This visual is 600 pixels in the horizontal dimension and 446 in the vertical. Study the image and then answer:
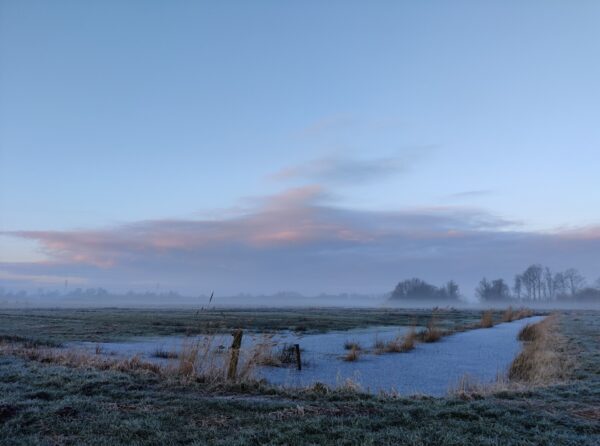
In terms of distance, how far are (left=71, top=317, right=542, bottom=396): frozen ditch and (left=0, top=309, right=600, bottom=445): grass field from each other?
2.21 m

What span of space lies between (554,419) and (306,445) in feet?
14.3

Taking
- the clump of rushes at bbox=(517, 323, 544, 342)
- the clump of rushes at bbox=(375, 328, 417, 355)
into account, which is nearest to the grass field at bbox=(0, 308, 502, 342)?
the clump of rushes at bbox=(517, 323, 544, 342)

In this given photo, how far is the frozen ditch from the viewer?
41.0 ft

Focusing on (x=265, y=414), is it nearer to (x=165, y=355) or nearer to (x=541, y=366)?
(x=541, y=366)

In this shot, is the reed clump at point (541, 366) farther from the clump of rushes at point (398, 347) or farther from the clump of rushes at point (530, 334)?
the clump of rushes at point (530, 334)

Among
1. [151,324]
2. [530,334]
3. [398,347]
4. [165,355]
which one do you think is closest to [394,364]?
[398,347]

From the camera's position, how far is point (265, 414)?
7.43m

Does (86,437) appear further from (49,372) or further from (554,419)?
(554,419)

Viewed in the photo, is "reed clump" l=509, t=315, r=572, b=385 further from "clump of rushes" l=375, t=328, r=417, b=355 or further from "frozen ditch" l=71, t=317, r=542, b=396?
"clump of rushes" l=375, t=328, r=417, b=355

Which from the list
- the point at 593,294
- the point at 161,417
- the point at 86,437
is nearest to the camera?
the point at 86,437

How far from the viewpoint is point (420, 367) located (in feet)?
51.4

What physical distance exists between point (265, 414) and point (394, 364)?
10.2 meters

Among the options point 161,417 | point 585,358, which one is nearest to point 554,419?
point 161,417

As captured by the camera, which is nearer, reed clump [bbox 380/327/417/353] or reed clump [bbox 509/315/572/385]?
reed clump [bbox 509/315/572/385]
